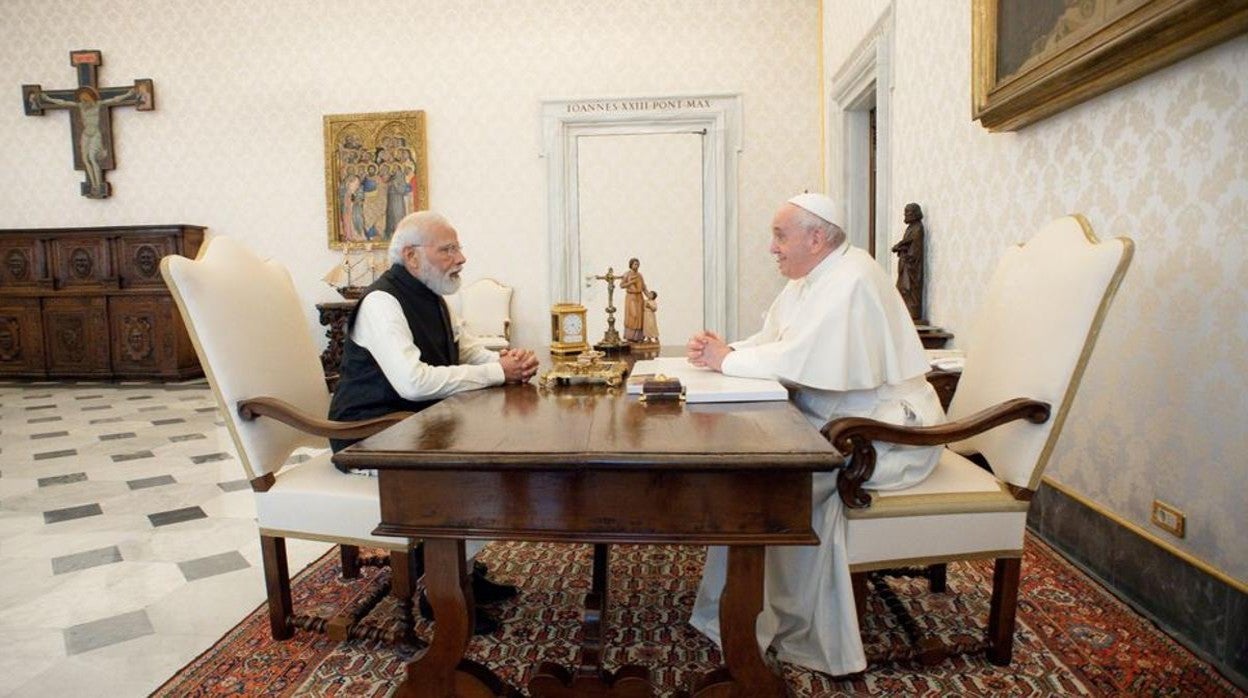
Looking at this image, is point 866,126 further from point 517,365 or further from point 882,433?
point 882,433

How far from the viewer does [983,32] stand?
348 centimetres

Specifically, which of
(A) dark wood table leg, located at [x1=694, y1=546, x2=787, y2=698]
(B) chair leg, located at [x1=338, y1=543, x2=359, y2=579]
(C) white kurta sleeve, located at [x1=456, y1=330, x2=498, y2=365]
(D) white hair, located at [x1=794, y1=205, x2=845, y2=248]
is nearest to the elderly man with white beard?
(C) white kurta sleeve, located at [x1=456, y1=330, x2=498, y2=365]

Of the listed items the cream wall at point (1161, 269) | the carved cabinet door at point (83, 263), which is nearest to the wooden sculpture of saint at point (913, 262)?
the cream wall at point (1161, 269)

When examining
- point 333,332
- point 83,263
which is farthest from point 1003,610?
point 83,263

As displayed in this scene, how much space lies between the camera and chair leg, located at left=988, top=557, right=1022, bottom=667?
7.02 feet

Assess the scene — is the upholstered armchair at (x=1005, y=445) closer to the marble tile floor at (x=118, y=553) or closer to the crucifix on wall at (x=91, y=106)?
the marble tile floor at (x=118, y=553)

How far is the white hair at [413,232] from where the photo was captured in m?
2.60

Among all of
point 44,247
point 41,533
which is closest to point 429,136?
point 44,247

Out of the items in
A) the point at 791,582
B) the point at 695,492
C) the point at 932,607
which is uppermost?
the point at 695,492

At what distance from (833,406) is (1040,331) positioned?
613 mm

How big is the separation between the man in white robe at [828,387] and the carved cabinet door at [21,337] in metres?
8.61

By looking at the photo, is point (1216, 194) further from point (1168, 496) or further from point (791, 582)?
point (791, 582)

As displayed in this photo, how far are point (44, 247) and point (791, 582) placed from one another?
8.97 meters

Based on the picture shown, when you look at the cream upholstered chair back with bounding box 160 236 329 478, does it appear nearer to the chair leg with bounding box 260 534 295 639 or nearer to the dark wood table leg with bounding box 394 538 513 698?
the chair leg with bounding box 260 534 295 639
